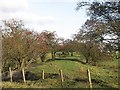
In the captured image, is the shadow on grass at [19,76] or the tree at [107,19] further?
the shadow on grass at [19,76]

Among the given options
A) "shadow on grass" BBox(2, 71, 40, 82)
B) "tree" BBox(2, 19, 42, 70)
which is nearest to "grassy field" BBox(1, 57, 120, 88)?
"shadow on grass" BBox(2, 71, 40, 82)

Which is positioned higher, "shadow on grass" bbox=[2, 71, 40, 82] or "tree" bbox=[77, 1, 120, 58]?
"tree" bbox=[77, 1, 120, 58]

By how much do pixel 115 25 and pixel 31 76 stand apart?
12.2 meters

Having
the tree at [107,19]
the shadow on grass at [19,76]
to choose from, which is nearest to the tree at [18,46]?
the shadow on grass at [19,76]

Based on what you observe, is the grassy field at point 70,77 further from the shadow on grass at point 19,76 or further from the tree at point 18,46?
the tree at point 18,46

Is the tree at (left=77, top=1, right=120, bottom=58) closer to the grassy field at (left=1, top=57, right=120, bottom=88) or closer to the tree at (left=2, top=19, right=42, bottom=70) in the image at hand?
the grassy field at (left=1, top=57, right=120, bottom=88)

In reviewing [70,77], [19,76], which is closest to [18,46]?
[19,76]

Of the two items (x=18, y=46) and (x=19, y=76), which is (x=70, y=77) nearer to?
(x=19, y=76)

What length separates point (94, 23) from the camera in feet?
69.1

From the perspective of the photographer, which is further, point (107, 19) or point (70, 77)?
→ point (70, 77)

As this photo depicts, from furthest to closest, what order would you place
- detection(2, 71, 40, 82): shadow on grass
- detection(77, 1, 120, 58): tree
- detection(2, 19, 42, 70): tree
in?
detection(2, 19, 42, 70): tree < detection(2, 71, 40, 82): shadow on grass < detection(77, 1, 120, 58): tree

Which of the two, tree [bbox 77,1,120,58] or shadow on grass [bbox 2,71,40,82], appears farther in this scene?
shadow on grass [bbox 2,71,40,82]

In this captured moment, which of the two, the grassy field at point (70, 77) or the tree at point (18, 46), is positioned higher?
the tree at point (18, 46)

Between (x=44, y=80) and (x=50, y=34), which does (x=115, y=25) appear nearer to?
(x=44, y=80)
